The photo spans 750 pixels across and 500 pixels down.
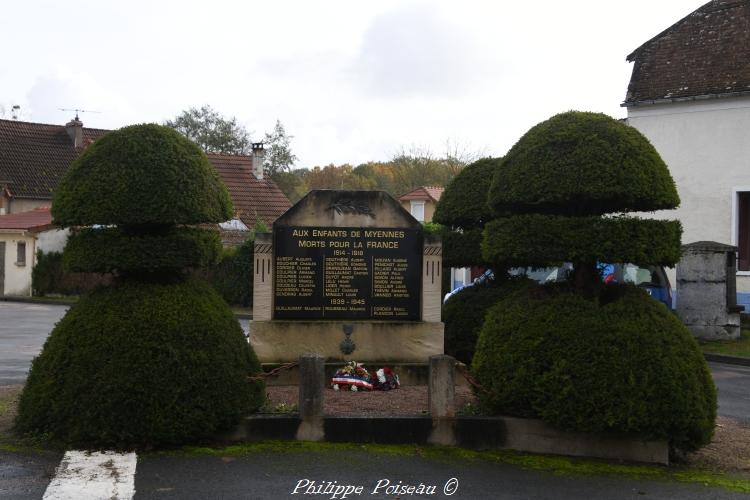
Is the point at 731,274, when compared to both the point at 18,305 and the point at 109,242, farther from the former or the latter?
the point at 18,305

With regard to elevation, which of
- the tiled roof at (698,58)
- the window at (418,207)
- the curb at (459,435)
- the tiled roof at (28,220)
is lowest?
the curb at (459,435)

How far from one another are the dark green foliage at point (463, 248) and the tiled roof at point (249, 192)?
84.6 feet

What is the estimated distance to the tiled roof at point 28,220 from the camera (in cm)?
3753

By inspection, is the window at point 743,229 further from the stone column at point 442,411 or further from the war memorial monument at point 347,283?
the stone column at point 442,411

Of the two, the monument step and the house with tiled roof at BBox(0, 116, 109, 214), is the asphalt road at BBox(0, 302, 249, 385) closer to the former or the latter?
the monument step

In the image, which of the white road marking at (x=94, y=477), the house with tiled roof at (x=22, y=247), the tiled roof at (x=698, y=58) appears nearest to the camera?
the white road marking at (x=94, y=477)

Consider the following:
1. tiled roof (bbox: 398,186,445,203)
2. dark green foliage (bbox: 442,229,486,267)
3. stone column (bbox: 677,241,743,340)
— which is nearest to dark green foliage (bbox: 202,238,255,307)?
tiled roof (bbox: 398,186,445,203)

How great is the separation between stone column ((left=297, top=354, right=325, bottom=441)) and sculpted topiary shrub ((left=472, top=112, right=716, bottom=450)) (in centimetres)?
158

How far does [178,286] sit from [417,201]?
3729 centimetres

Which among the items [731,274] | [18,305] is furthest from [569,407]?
[18,305]

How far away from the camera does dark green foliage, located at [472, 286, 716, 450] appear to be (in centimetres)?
750

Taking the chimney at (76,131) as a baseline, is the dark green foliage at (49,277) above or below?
below

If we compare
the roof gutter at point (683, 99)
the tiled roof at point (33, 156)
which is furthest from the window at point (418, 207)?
the roof gutter at point (683, 99)

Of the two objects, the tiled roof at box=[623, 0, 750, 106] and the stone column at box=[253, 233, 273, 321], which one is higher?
the tiled roof at box=[623, 0, 750, 106]
